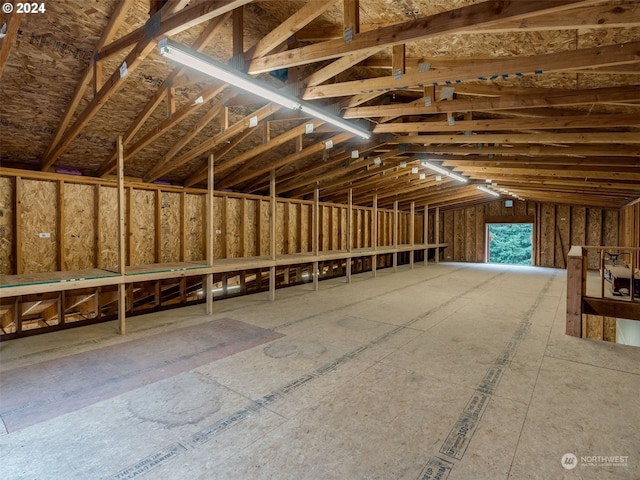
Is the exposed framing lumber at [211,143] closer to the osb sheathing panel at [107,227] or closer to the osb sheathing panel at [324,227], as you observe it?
the osb sheathing panel at [107,227]

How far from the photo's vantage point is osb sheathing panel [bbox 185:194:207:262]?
6582 millimetres

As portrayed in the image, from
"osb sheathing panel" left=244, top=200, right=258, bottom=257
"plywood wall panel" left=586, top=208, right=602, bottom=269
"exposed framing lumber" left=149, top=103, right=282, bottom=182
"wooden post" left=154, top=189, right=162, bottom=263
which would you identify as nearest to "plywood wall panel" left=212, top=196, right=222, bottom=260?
"osb sheathing panel" left=244, top=200, right=258, bottom=257

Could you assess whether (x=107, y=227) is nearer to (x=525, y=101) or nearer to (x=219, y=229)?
(x=219, y=229)

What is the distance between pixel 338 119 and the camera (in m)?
4.35

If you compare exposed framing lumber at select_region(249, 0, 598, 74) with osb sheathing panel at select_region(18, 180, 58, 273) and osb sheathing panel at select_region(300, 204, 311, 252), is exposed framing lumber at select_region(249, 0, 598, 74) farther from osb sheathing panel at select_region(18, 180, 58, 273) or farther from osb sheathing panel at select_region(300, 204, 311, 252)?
osb sheathing panel at select_region(300, 204, 311, 252)

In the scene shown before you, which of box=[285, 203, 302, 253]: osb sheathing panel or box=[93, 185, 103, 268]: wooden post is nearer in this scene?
box=[93, 185, 103, 268]: wooden post

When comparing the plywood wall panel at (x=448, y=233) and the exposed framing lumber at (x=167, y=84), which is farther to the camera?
the plywood wall panel at (x=448, y=233)

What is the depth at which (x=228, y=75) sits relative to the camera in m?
2.93

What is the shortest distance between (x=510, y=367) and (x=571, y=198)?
33.7 feet

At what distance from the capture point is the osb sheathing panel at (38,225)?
4676 mm

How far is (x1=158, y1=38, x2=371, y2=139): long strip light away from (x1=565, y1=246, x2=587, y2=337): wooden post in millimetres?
3925

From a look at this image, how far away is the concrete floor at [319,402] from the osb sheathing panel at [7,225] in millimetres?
1198

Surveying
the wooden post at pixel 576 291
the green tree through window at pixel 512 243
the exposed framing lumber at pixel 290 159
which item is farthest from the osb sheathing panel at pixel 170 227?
the green tree through window at pixel 512 243

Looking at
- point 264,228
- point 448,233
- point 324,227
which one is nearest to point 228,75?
point 264,228
